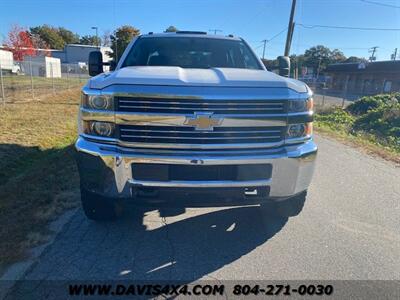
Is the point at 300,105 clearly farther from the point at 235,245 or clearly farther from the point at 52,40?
the point at 52,40

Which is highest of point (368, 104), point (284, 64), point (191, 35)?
point (191, 35)

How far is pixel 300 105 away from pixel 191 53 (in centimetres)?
190

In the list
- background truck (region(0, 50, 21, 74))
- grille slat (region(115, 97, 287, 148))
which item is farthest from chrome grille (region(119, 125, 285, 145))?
background truck (region(0, 50, 21, 74))

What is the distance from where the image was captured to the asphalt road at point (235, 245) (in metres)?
2.67

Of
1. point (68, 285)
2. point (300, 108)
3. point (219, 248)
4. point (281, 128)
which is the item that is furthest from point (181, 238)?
point (300, 108)

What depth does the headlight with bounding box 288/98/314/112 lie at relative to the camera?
275cm

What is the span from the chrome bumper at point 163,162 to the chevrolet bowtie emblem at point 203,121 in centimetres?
22

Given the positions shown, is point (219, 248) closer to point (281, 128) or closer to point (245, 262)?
point (245, 262)

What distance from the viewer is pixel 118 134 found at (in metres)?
2.62

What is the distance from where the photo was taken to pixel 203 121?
259 cm

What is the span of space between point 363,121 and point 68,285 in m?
12.1

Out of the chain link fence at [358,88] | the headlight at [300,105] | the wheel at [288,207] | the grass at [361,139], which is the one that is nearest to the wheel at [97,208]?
the wheel at [288,207]

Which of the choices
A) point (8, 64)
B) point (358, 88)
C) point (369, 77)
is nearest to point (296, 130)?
point (369, 77)

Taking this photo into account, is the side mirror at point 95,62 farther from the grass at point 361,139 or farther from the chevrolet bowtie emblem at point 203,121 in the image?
Answer: the grass at point 361,139
